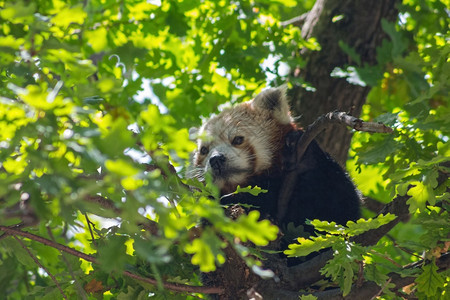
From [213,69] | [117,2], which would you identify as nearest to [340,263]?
[213,69]

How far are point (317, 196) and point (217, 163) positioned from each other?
2.96 feet

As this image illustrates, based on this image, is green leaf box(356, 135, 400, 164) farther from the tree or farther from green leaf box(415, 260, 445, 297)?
green leaf box(415, 260, 445, 297)

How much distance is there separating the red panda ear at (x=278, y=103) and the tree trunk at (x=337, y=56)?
9.3 inches


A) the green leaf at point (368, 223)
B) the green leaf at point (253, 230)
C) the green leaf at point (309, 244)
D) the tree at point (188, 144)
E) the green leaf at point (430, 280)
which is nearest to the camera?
the green leaf at point (253, 230)

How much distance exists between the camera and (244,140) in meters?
5.73

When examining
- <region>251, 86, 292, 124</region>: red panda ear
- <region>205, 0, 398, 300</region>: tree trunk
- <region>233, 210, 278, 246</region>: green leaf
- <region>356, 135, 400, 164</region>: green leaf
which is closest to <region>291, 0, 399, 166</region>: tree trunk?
<region>205, 0, 398, 300</region>: tree trunk

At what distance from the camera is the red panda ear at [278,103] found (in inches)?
225

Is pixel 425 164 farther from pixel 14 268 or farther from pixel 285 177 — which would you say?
pixel 14 268

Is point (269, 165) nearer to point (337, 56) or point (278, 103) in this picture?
point (278, 103)

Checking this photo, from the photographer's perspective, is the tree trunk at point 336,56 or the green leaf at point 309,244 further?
the tree trunk at point 336,56

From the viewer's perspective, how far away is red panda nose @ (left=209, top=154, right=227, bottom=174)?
521 cm

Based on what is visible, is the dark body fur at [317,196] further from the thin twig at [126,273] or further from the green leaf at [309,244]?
the green leaf at [309,244]

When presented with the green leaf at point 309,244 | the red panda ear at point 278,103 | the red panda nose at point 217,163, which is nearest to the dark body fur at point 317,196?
the red panda nose at point 217,163

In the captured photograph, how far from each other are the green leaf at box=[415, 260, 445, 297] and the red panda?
137 centimetres
